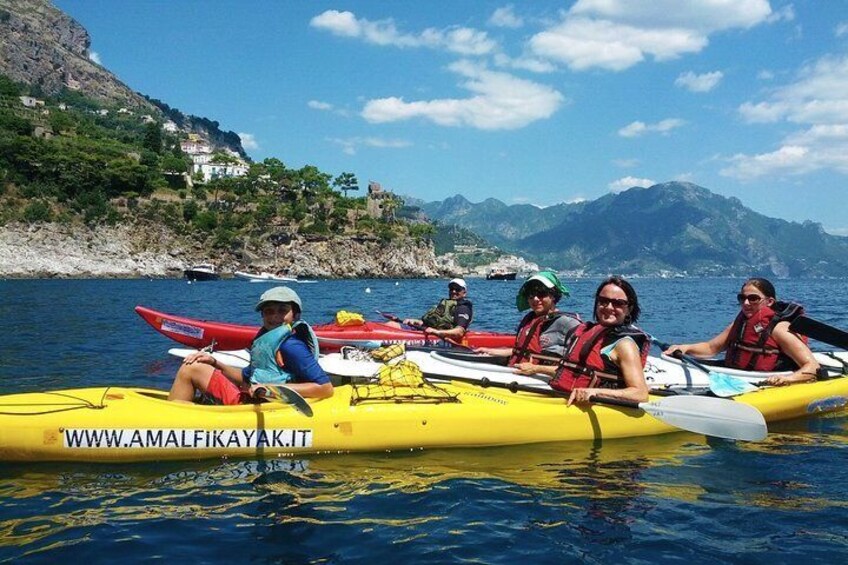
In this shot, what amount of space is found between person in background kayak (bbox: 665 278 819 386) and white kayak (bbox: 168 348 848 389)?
0.22 metres

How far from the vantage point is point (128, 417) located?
646 cm

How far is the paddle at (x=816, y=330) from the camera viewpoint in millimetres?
9094

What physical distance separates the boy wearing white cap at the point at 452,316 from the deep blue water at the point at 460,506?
5.22m

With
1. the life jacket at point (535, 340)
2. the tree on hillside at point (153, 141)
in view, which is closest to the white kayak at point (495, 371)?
the life jacket at point (535, 340)

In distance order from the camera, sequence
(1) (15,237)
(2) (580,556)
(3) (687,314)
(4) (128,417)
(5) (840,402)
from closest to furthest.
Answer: (2) (580,556), (4) (128,417), (5) (840,402), (3) (687,314), (1) (15,237)

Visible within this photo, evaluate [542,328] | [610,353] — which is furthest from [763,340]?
[610,353]

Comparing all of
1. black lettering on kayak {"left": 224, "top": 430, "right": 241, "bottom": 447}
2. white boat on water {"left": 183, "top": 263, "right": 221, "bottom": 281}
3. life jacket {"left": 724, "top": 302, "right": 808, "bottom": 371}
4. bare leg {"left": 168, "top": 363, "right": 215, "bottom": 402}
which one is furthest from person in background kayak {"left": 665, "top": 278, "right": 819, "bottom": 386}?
white boat on water {"left": 183, "top": 263, "right": 221, "bottom": 281}

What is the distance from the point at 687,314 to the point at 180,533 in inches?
1204

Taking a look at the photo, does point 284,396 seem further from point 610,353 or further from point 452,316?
point 452,316

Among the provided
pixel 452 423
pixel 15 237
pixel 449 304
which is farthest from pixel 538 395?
pixel 15 237

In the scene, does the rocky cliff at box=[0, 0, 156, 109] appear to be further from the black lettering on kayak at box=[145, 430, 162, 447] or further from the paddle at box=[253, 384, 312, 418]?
the paddle at box=[253, 384, 312, 418]

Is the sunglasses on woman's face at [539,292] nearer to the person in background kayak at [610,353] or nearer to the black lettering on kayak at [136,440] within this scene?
the person in background kayak at [610,353]

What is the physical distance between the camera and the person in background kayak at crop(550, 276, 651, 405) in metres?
6.98

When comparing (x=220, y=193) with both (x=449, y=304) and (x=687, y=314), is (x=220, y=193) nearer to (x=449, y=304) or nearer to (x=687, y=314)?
(x=687, y=314)
